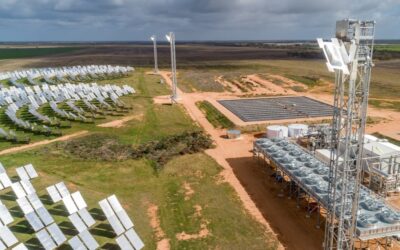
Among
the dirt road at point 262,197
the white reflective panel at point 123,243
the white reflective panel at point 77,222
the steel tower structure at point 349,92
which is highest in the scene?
the steel tower structure at point 349,92

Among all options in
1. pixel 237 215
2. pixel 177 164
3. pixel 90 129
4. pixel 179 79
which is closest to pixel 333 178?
pixel 237 215

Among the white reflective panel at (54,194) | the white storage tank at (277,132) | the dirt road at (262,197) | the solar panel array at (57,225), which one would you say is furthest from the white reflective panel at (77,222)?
the white storage tank at (277,132)

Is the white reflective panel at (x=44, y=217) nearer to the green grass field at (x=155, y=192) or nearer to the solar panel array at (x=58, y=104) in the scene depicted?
the green grass field at (x=155, y=192)

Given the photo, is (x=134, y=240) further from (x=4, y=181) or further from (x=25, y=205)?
(x=4, y=181)

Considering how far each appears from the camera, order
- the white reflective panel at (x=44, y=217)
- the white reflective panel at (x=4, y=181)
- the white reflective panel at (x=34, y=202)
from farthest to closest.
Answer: the white reflective panel at (x=4, y=181)
the white reflective panel at (x=34, y=202)
the white reflective panel at (x=44, y=217)

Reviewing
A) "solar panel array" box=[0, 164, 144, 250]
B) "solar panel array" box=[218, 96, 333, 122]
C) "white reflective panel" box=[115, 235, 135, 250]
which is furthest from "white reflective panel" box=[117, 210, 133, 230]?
"solar panel array" box=[218, 96, 333, 122]
